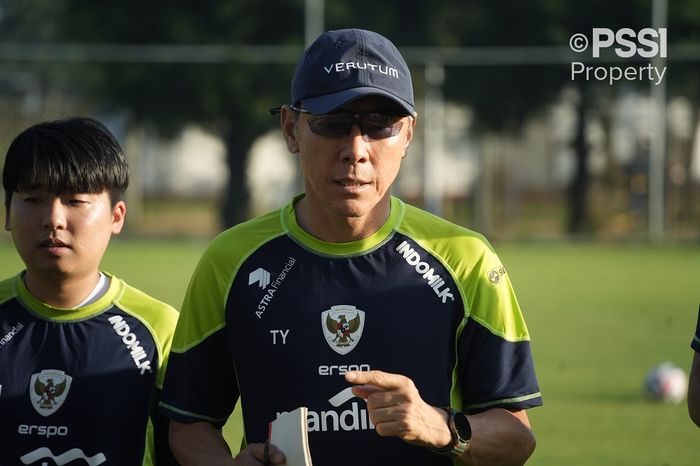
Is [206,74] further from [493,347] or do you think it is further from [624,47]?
[493,347]

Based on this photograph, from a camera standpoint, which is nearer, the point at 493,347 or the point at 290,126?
the point at 493,347

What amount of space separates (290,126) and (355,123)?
280 millimetres

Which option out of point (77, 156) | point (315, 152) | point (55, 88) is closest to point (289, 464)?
point (315, 152)

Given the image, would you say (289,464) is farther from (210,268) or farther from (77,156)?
(77,156)

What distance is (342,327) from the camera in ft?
11.3

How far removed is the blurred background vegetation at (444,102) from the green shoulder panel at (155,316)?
2410 cm

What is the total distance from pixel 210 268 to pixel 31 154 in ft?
2.90

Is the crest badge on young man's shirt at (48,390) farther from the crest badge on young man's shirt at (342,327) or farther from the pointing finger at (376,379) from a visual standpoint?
the pointing finger at (376,379)

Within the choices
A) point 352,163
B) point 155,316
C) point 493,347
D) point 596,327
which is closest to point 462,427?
point 493,347

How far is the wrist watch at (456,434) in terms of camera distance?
3215mm

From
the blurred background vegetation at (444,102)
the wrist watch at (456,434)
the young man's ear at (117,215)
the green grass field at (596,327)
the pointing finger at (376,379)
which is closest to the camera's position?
the pointing finger at (376,379)

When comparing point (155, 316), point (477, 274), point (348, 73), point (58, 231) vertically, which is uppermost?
point (348, 73)

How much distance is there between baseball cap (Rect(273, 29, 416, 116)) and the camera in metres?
3.33

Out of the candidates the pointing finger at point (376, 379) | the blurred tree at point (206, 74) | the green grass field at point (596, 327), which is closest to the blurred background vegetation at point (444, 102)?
the blurred tree at point (206, 74)
